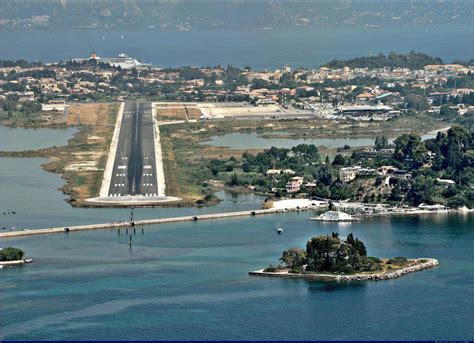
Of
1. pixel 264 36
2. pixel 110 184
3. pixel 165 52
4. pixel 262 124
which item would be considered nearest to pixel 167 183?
pixel 110 184

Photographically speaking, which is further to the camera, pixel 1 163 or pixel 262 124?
pixel 262 124

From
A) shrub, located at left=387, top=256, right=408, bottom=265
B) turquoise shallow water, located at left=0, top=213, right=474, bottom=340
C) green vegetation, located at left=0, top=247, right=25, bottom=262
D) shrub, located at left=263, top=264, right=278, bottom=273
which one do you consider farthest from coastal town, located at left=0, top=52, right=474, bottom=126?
shrub, located at left=263, top=264, right=278, bottom=273

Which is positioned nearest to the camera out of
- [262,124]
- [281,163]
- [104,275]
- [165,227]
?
[104,275]

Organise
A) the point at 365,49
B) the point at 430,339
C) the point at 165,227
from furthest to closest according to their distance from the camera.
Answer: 1. the point at 365,49
2. the point at 165,227
3. the point at 430,339

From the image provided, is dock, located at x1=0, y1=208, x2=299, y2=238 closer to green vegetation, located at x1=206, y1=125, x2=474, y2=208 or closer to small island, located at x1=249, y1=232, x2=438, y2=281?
green vegetation, located at x1=206, y1=125, x2=474, y2=208

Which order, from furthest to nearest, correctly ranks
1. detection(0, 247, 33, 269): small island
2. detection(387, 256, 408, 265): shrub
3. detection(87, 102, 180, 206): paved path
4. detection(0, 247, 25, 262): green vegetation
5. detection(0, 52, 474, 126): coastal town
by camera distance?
detection(0, 52, 474, 126): coastal town, detection(87, 102, 180, 206): paved path, detection(0, 247, 25, 262): green vegetation, detection(0, 247, 33, 269): small island, detection(387, 256, 408, 265): shrub

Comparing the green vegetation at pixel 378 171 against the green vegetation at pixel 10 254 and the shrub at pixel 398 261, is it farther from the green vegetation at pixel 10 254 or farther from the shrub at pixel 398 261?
the green vegetation at pixel 10 254

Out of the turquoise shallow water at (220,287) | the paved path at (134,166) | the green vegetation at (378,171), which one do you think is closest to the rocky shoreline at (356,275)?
the turquoise shallow water at (220,287)

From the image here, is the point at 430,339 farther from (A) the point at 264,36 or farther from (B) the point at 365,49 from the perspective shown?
(A) the point at 264,36
